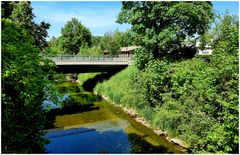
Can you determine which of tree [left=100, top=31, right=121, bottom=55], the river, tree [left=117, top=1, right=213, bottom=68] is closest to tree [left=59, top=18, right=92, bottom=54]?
tree [left=100, top=31, right=121, bottom=55]

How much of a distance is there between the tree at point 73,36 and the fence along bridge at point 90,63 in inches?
1498

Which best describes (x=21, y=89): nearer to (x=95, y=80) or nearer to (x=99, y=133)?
(x=99, y=133)

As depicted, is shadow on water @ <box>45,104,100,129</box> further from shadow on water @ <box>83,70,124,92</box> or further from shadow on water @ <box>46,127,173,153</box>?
shadow on water @ <box>83,70,124,92</box>

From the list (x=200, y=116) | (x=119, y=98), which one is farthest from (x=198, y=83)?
(x=119, y=98)

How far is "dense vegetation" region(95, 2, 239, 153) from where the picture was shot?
1898 centimetres

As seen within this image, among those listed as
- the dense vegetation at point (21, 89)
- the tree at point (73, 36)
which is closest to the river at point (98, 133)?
the dense vegetation at point (21, 89)

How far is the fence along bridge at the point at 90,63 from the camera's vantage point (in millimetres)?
46909

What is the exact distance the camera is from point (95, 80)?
5634 cm

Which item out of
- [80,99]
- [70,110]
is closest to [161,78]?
[70,110]

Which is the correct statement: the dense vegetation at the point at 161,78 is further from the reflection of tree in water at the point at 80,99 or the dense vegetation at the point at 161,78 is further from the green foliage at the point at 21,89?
the reflection of tree in water at the point at 80,99

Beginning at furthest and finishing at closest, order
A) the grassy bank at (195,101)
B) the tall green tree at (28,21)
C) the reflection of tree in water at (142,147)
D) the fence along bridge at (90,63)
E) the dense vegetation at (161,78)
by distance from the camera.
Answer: the fence along bridge at (90,63), the tall green tree at (28,21), the reflection of tree in water at (142,147), the grassy bank at (195,101), the dense vegetation at (161,78)

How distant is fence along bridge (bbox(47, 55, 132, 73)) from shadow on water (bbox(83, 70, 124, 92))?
106 centimetres

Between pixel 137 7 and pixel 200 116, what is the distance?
15.2 m

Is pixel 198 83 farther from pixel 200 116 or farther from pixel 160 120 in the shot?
pixel 160 120
